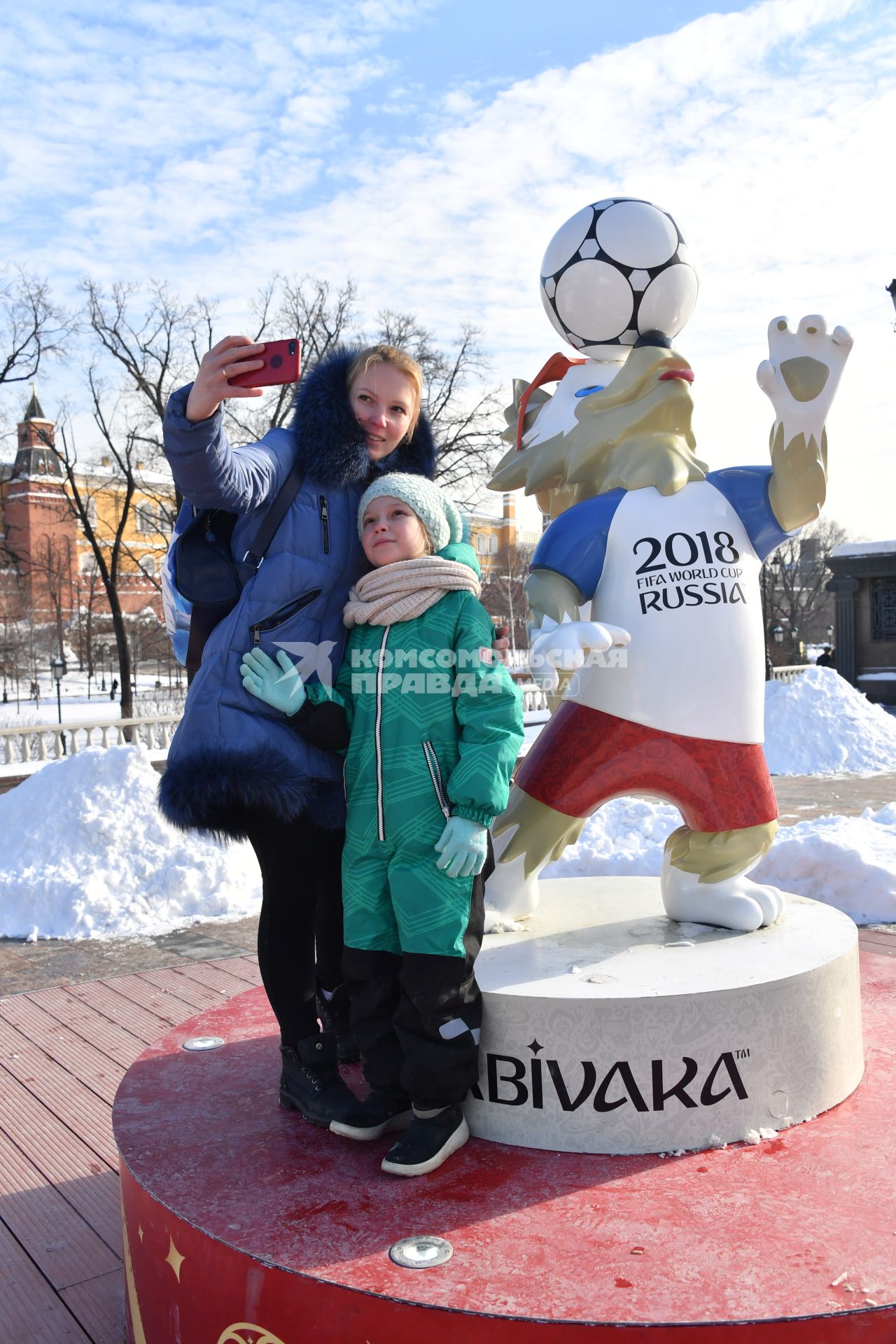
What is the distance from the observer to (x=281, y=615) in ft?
7.45

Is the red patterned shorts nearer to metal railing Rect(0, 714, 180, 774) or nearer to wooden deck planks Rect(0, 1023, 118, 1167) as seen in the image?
wooden deck planks Rect(0, 1023, 118, 1167)

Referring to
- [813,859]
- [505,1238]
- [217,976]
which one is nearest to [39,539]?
[217,976]

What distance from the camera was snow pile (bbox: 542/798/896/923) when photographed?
17.5ft

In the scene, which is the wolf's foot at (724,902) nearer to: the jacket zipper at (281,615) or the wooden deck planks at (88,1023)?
the jacket zipper at (281,615)

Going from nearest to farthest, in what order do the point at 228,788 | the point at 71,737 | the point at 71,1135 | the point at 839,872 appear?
the point at 228,788, the point at 71,1135, the point at 839,872, the point at 71,737

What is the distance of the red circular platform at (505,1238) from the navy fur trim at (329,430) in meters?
1.51

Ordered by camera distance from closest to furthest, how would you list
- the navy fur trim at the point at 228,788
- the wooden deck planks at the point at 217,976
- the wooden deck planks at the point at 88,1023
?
the navy fur trim at the point at 228,788 → the wooden deck planks at the point at 88,1023 → the wooden deck planks at the point at 217,976

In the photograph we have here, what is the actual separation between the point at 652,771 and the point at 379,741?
36.3 inches

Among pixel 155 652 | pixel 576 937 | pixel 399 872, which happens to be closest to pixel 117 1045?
pixel 576 937

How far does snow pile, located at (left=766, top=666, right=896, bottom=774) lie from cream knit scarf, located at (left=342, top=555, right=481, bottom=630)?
9.01 m

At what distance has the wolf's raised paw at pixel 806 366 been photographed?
110 inches

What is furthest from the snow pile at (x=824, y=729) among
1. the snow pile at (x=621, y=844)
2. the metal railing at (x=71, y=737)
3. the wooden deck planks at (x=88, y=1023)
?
the wooden deck planks at (x=88, y=1023)

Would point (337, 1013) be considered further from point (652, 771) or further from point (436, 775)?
point (652, 771)

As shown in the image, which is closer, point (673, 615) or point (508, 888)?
point (673, 615)
